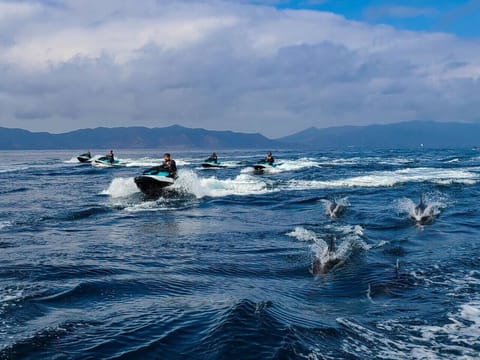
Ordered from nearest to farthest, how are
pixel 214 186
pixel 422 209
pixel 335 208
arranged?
pixel 422 209, pixel 335 208, pixel 214 186

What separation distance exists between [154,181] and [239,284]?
1627cm

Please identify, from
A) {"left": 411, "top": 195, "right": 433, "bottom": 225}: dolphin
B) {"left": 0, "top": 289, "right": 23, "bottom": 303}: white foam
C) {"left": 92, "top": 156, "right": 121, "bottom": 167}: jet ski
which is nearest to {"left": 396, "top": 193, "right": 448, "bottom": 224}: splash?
{"left": 411, "top": 195, "right": 433, "bottom": 225}: dolphin

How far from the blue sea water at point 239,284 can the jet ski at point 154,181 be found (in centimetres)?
472

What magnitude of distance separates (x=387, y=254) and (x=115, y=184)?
1868cm

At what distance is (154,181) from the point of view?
82.9 feet

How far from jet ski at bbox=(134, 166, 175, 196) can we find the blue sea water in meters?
4.72

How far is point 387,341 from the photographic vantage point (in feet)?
22.3

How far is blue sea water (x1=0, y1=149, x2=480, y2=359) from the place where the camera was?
22.0 feet

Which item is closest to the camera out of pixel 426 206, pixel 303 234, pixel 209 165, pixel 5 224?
pixel 303 234

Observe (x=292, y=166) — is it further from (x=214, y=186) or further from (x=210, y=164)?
(x=214, y=186)

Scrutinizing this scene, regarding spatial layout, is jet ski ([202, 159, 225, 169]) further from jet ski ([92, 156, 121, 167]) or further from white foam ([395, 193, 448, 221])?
white foam ([395, 193, 448, 221])

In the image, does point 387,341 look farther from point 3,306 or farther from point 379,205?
point 379,205

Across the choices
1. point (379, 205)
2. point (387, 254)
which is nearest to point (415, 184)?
point (379, 205)

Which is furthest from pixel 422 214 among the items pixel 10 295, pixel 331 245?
pixel 10 295
